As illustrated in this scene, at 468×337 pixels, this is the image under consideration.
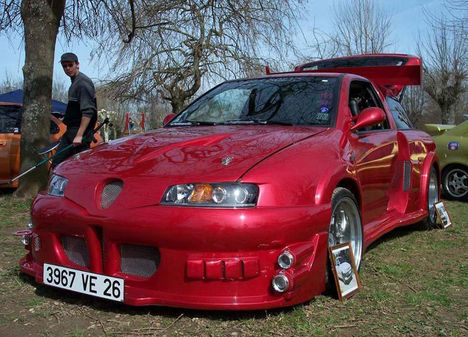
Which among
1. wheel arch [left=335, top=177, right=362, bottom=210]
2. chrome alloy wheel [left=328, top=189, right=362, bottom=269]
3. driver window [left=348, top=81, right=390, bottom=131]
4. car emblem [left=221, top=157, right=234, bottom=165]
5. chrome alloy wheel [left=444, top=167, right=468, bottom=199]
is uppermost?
driver window [left=348, top=81, right=390, bottom=131]

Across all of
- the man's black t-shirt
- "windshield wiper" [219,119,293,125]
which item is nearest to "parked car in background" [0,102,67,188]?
the man's black t-shirt

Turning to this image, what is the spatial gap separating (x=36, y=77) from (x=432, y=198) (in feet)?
17.9

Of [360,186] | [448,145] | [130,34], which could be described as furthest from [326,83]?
[130,34]

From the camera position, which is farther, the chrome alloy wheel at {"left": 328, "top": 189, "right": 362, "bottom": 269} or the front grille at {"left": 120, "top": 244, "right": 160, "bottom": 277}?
the chrome alloy wheel at {"left": 328, "top": 189, "right": 362, "bottom": 269}

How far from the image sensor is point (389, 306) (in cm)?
319

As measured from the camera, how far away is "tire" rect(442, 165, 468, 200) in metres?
8.39

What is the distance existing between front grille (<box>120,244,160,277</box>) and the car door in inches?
63.8

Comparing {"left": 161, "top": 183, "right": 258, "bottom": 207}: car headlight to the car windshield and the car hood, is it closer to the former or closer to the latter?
the car hood

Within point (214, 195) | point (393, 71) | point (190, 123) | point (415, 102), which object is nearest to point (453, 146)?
point (393, 71)

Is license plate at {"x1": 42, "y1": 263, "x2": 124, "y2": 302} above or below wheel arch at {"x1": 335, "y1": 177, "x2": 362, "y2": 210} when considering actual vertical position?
below

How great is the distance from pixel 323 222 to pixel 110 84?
Answer: 1451 cm

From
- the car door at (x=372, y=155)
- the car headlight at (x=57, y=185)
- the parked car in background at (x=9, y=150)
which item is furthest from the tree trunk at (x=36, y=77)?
the car door at (x=372, y=155)

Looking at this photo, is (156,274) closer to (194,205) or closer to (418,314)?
(194,205)

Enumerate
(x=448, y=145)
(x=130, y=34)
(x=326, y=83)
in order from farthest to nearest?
(x=130, y=34)
(x=448, y=145)
(x=326, y=83)
